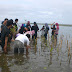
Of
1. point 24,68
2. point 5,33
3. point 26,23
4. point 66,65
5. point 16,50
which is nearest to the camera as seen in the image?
point 24,68

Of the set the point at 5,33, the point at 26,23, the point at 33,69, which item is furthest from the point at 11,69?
the point at 26,23

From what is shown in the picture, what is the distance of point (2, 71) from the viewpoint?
4.45 m

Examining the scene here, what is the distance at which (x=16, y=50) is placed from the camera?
6.71m

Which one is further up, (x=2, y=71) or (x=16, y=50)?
(x=16, y=50)

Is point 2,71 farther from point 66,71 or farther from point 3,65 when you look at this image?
point 66,71

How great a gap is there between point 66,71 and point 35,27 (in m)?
7.96

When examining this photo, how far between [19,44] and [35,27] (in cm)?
611

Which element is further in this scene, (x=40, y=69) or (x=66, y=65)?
(x=66, y=65)

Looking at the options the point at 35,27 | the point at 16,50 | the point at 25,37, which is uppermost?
the point at 35,27

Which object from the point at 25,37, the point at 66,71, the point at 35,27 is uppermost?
the point at 35,27

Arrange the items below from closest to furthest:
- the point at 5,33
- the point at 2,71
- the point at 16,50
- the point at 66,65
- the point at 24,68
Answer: the point at 2,71, the point at 24,68, the point at 66,65, the point at 5,33, the point at 16,50

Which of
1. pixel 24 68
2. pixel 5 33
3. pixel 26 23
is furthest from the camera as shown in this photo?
pixel 26 23

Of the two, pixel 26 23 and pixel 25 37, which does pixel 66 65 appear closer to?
pixel 25 37

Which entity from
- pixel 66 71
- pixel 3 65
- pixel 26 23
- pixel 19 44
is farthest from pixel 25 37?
pixel 26 23
